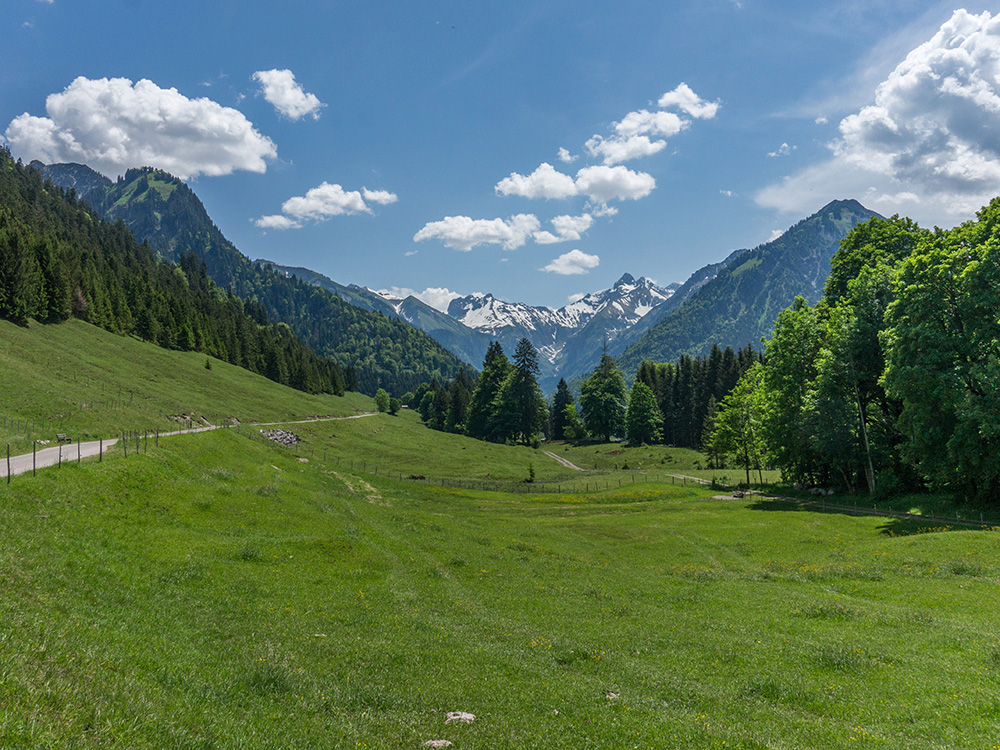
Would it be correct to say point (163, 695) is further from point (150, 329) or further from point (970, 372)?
point (150, 329)

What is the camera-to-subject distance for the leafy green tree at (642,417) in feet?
459

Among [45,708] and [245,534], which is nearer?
[45,708]

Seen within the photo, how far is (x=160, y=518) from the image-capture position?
3031cm

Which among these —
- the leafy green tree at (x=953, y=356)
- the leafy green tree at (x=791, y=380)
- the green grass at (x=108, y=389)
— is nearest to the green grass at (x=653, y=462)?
the leafy green tree at (x=791, y=380)

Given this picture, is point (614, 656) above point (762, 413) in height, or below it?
below

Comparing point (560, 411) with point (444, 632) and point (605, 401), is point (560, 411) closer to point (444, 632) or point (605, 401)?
point (605, 401)

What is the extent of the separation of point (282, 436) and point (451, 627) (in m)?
82.5

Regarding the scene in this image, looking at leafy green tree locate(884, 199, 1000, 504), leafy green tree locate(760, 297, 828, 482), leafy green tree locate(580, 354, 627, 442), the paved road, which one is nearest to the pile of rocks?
the paved road

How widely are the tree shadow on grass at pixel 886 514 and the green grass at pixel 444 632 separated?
165 centimetres

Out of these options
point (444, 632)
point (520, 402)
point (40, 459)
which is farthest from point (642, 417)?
point (40, 459)

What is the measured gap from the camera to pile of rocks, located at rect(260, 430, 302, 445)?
299ft

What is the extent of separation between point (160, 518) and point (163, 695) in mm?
23212

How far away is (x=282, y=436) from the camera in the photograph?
94.2m

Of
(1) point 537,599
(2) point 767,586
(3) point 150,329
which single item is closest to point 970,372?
(2) point 767,586
